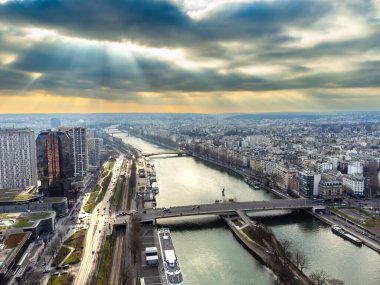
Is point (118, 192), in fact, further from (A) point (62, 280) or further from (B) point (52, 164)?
(A) point (62, 280)

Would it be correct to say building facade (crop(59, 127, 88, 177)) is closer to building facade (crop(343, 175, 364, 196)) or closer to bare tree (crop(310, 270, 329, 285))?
building facade (crop(343, 175, 364, 196))

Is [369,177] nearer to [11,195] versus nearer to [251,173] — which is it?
[251,173]

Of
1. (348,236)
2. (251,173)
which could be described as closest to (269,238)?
(348,236)

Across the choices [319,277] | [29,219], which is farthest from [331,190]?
[29,219]

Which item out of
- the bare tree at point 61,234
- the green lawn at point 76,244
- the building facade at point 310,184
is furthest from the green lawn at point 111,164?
the building facade at point 310,184

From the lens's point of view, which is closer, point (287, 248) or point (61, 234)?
point (287, 248)

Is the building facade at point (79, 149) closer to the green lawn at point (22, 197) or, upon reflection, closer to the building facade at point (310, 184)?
the green lawn at point (22, 197)

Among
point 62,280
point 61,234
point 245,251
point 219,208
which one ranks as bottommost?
point 245,251
